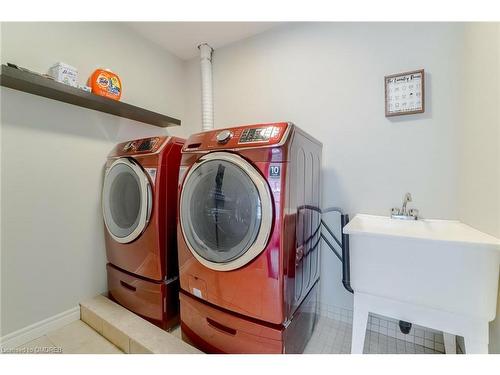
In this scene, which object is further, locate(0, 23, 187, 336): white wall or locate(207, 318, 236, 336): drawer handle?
locate(0, 23, 187, 336): white wall

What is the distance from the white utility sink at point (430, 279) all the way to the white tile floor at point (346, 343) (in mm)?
349

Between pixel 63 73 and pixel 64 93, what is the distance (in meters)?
0.13

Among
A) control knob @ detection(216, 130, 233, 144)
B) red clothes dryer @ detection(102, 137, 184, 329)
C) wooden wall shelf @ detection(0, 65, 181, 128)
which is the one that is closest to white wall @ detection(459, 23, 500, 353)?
control knob @ detection(216, 130, 233, 144)

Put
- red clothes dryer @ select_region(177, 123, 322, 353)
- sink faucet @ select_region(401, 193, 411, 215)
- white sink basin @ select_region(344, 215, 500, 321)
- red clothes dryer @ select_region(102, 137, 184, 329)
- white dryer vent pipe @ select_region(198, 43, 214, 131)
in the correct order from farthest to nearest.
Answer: white dryer vent pipe @ select_region(198, 43, 214, 131)
red clothes dryer @ select_region(102, 137, 184, 329)
sink faucet @ select_region(401, 193, 411, 215)
red clothes dryer @ select_region(177, 123, 322, 353)
white sink basin @ select_region(344, 215, 500, 321)

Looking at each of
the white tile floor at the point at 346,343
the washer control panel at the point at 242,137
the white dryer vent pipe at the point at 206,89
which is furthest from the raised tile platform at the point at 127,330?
the white dryer vent pipe at the point at 206,89

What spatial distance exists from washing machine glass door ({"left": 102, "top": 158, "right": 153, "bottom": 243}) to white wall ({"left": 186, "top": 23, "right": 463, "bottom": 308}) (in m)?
1.06

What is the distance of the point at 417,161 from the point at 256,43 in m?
1.65

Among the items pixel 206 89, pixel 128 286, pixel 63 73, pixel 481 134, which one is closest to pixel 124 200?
pixel 128 286

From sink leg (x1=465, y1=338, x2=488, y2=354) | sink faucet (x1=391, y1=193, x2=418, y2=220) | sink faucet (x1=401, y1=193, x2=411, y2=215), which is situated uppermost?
sink faucet (x1=401, y1=193, x2=411, y2=215)

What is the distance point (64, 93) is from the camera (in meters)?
1.34

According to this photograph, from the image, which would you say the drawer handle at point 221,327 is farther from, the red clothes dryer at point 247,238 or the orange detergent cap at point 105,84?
the orange detergent cap at point 105,84

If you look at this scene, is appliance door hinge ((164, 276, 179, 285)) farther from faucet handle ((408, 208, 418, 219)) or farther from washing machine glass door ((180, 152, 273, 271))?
faucet handle ((408, 208, 418, 219))

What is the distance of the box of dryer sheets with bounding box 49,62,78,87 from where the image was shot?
1.33 metres
